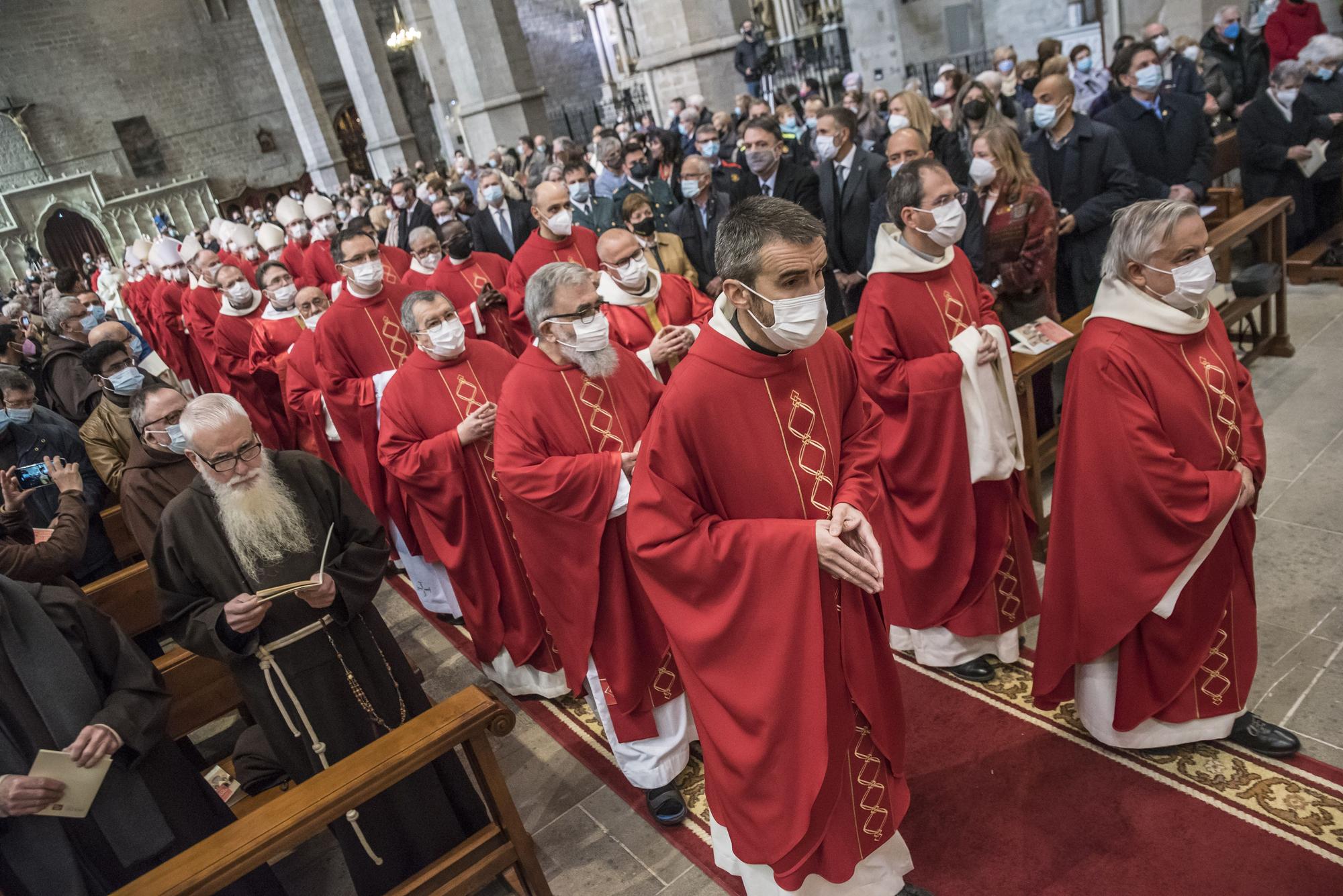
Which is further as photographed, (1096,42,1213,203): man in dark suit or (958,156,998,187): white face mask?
(1096,42,1213,203): man in dark suit

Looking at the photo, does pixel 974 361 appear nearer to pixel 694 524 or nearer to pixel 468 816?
pixel 694 524

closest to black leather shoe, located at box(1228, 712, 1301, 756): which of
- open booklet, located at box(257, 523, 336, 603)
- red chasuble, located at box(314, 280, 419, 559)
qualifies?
open booklet, located at box(257, 523, 336, 603)

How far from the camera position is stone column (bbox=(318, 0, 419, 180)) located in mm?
19234

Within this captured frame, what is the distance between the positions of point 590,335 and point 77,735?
199 cm

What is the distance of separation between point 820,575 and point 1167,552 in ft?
3.92

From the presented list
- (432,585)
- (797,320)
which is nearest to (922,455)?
(797,320)

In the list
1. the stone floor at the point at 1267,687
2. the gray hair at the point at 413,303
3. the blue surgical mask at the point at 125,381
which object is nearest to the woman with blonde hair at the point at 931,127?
the stone floor at the point at 1267,687

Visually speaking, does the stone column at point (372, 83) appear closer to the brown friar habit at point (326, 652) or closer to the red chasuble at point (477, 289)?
the red chasuble at point (477, 289)

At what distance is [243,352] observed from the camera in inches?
302

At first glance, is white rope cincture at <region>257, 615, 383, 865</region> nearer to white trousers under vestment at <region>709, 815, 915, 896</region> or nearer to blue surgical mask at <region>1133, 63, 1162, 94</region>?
white trousers under vestment at <region>709, 815, 915, 896</region>

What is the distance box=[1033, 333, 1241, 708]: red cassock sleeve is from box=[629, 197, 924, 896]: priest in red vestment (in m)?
0.75

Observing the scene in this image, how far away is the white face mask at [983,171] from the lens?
14.9 feet

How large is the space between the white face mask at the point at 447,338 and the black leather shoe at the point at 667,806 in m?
2.07

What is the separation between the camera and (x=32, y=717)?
A: 261cm
